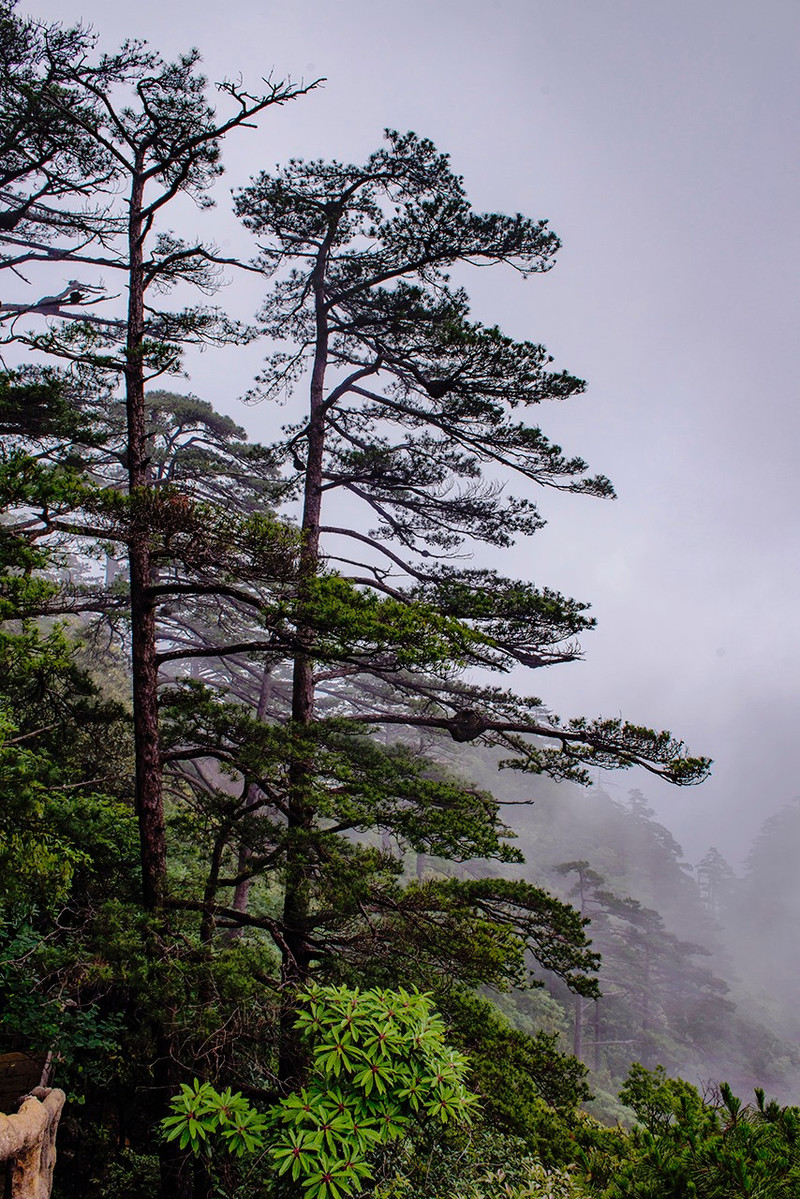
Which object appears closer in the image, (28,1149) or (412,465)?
(28,1149)

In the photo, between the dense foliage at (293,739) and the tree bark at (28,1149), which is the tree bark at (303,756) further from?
the tree bark at (28,1149)

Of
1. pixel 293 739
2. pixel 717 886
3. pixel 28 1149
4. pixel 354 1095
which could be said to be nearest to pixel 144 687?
pixel 293 739

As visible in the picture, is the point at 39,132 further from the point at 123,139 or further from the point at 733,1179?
the point at 733,1179

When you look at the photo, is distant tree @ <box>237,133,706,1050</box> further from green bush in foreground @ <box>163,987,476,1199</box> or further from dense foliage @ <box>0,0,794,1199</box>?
green bush in foreground @ <box>163,987,476,1199</box>

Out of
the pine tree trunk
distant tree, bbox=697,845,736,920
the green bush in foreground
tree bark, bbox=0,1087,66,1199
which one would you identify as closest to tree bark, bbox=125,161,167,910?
the pine tree trunk

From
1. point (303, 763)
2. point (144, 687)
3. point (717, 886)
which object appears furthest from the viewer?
point (717, 886)

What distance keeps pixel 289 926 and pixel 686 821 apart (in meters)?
169

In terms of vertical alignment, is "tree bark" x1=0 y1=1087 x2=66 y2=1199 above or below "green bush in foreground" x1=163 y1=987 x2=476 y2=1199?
below

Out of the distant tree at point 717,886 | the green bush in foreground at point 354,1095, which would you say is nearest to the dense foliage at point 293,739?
the green bush in foreground at point 354,1095

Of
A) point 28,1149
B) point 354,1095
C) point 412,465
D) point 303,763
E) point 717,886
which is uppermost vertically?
point 412,465

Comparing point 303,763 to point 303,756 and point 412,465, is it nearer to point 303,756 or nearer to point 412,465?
point 303,756

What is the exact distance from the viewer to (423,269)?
8.38 meters

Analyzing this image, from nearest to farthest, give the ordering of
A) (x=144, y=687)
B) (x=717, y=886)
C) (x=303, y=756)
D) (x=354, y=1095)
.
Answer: (x=354, y=1095), (x=144, y=687), (x=303, y=756), (x=717, y=886)

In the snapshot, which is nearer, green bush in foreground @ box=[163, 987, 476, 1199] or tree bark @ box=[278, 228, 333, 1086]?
green bush in foreground @ box=[163, 987, 476, 1199]
